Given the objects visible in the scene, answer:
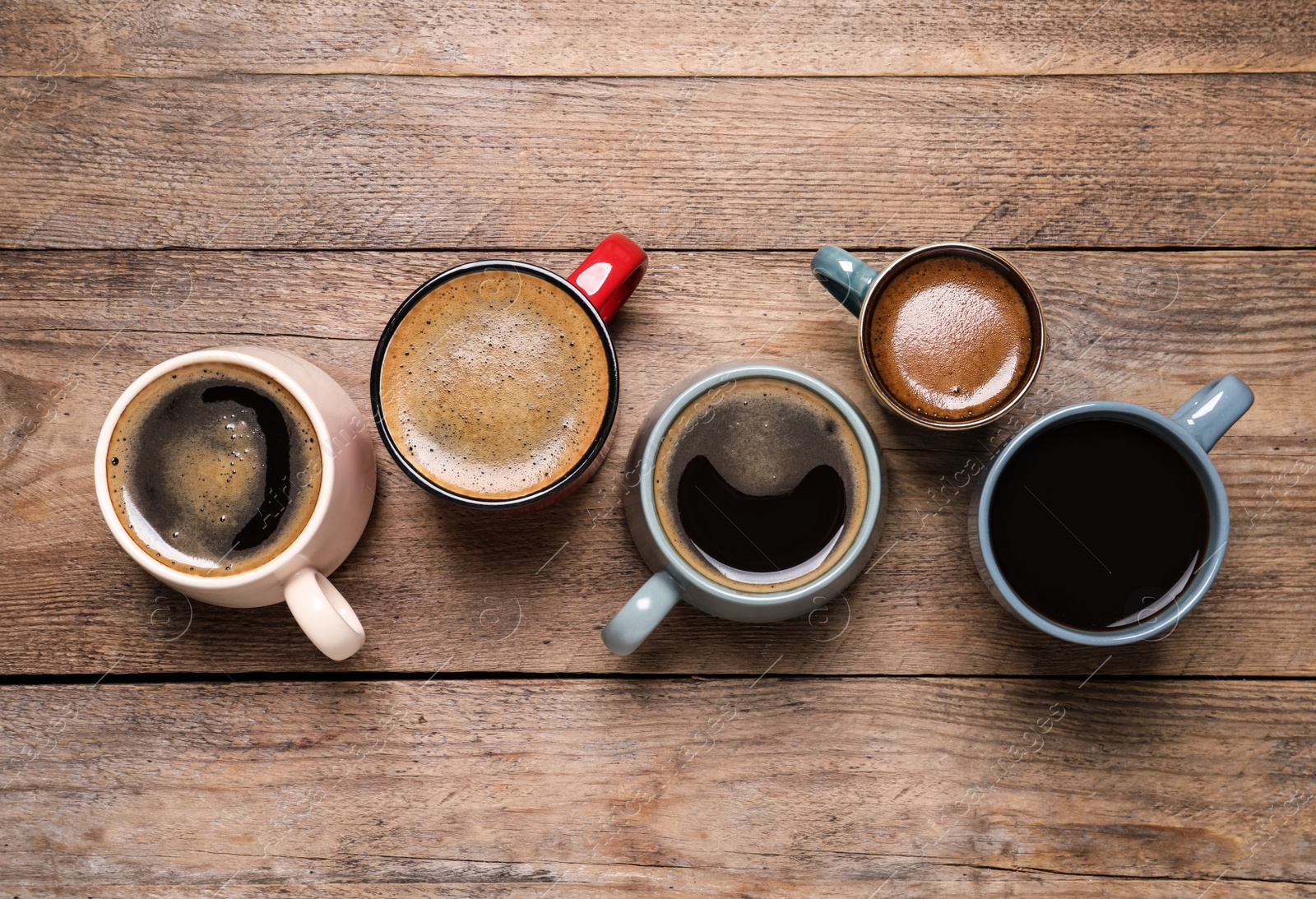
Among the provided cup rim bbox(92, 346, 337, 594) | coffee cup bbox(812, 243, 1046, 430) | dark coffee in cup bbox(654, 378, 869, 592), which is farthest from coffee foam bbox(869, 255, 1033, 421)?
cup rim bbox(92, 346, 337, 594)

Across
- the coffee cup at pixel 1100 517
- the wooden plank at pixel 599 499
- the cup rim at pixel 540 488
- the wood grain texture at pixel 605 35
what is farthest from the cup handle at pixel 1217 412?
the cup rim at pixel 540 488

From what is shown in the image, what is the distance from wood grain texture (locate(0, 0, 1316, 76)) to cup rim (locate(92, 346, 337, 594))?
0.35 m

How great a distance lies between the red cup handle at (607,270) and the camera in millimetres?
851

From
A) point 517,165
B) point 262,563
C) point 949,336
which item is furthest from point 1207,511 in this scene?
point 262,563

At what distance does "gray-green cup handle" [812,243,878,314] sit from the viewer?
0.86 m

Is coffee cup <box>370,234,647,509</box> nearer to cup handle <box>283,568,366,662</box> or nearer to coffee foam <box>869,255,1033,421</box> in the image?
cup handle <box>283,568,366,662</box>

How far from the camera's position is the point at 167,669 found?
3.04ft

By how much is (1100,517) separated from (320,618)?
2.44 ft

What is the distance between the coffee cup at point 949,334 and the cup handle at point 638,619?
30cm

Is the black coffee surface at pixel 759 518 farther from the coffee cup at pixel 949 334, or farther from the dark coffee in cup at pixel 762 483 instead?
the coffee cup at pixel 949 334

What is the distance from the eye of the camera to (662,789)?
0.93m

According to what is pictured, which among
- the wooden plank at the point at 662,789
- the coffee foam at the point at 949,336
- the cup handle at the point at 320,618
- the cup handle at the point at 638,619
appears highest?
the coffee foam at the point at 949,336

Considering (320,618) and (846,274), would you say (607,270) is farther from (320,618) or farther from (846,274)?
(320,618)

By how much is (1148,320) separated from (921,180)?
0.29 meters
